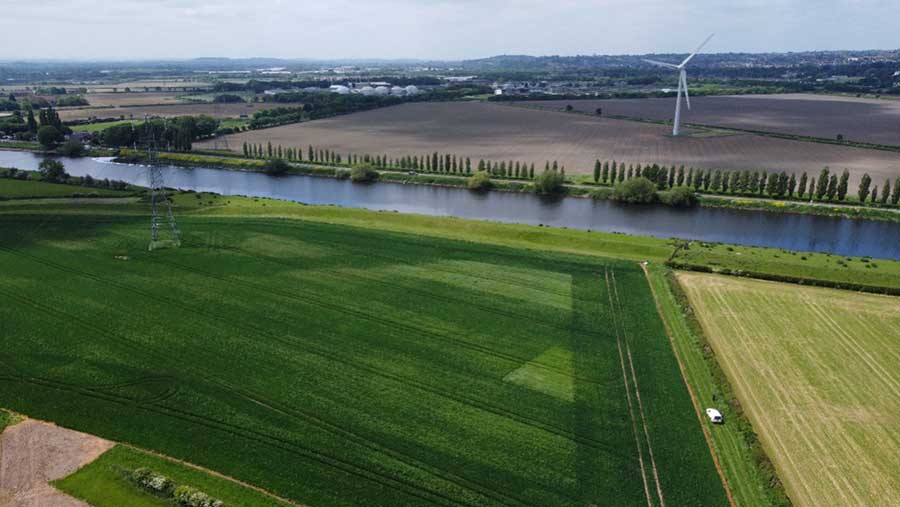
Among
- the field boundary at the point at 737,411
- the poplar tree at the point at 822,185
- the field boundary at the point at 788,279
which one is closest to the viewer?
the field boundary at the point at 737,411

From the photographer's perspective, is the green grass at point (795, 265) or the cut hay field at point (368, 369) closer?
the cut hay field at point (368, 369)

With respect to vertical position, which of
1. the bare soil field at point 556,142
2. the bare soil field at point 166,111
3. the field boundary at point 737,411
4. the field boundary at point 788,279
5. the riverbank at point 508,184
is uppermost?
the bare soil field at point 166,111

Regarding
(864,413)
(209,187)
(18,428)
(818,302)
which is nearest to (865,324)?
(818,302)

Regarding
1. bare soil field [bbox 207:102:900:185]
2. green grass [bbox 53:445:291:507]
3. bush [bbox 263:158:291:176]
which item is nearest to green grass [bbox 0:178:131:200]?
bush [bbox 263:158:291:176]

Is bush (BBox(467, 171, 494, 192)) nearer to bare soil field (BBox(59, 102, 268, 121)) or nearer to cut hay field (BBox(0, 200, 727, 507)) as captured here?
cut hay field (BBox(0, 200, 727, 507))

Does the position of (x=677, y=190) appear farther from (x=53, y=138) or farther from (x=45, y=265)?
(x=53, y=138)

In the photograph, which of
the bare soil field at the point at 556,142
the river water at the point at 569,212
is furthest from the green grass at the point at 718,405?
the bare soil field at the point at 556,142

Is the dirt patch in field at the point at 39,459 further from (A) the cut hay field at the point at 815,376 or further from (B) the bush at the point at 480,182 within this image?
(B) the bush at the point at 480,182
